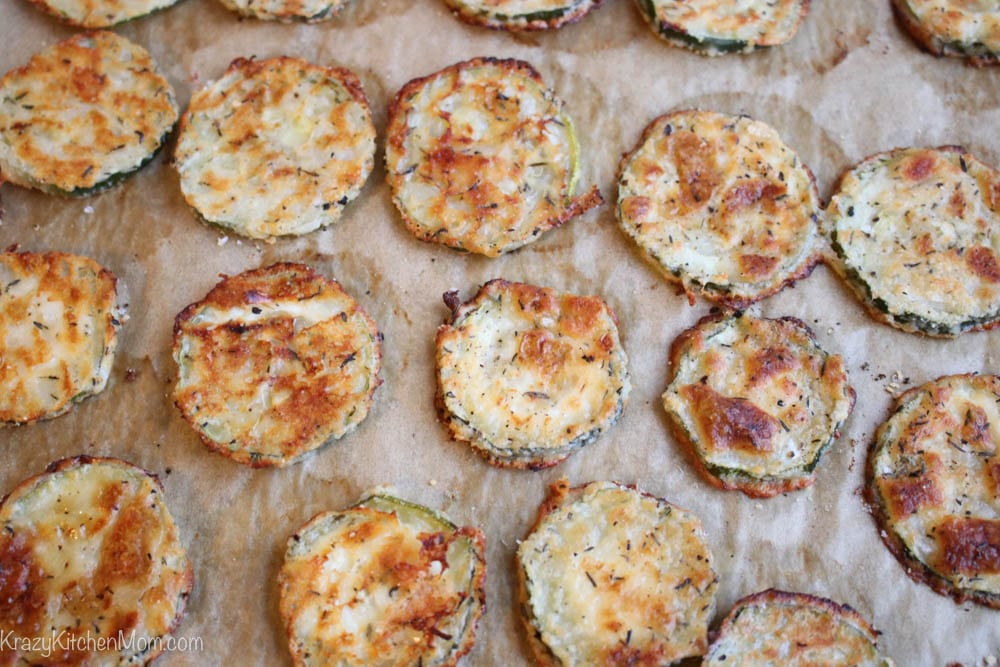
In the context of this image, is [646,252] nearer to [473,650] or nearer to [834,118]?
[834,118]

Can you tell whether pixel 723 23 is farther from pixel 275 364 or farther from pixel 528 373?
pixel 275 364

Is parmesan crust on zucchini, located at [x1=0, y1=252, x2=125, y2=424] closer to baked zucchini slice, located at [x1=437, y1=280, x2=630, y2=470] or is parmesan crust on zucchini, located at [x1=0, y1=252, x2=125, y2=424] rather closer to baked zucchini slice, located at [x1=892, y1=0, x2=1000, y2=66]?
baked zucchini slice, located at [x1=437, y1=280, x2=630, y2=470]

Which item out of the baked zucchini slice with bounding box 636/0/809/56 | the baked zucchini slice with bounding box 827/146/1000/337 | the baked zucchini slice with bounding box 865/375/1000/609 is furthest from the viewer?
the baked zucchini slice with bounding box 636/0/809/56

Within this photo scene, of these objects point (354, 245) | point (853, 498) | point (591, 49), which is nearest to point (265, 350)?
point (354, 245)

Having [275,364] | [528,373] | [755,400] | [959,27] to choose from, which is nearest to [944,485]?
[755,400]

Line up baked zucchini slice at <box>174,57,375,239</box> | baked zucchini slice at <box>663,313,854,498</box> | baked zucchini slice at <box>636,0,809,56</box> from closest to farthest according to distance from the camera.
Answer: baked zucchini slice at <box>663,313,854,498</box>, baked zucchini slice at <box>174,57,375,239</box>, baked zucchini slice at <box>636,0,809,56</box>

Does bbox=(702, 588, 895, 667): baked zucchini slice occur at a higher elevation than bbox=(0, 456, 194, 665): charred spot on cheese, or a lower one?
lower

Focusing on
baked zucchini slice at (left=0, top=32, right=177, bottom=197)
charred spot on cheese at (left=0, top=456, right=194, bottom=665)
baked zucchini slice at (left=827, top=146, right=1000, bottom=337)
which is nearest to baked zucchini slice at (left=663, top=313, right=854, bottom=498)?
baked zucchini slice at (left=827, top=146, right=1000, bottom=337)
